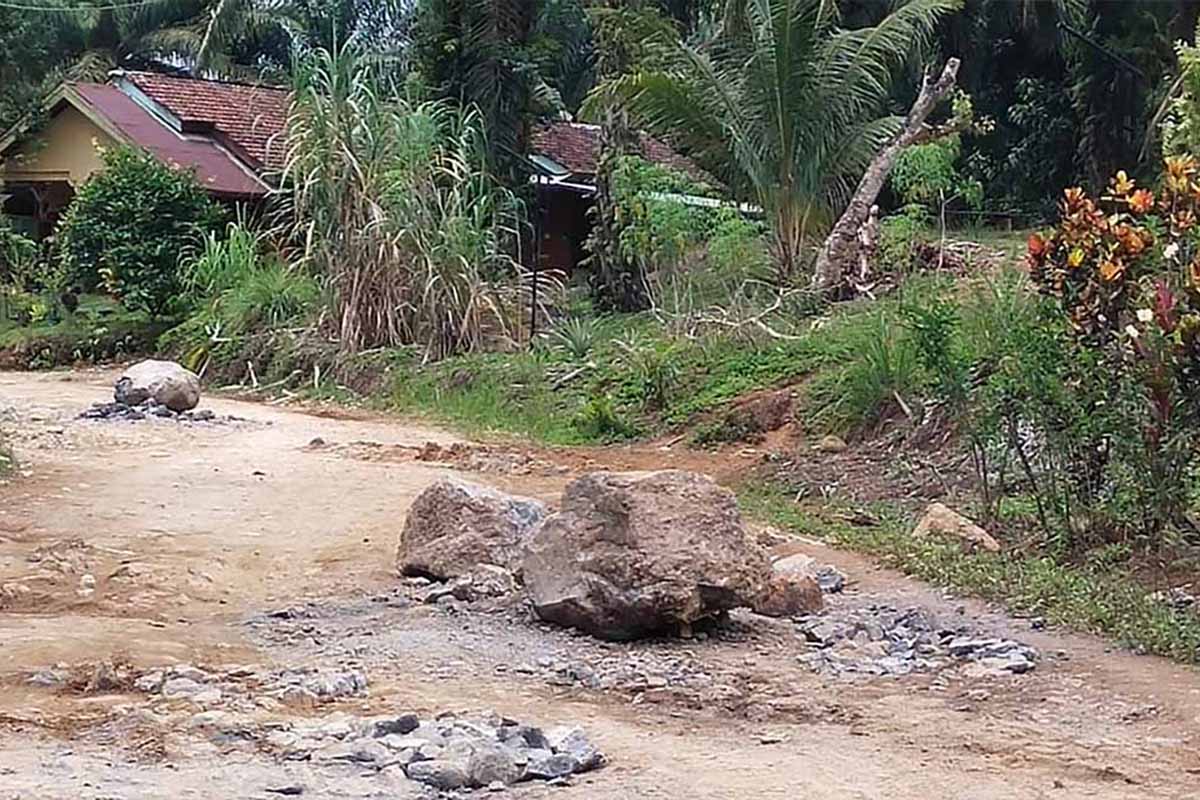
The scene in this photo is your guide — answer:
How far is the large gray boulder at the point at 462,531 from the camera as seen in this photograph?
7102 millimetres

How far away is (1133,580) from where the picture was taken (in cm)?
692

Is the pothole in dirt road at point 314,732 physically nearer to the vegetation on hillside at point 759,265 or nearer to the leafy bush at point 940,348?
the vegetation on hillside at point 759,265

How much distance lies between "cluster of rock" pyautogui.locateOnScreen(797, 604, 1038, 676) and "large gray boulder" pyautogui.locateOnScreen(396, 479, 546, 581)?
139cm

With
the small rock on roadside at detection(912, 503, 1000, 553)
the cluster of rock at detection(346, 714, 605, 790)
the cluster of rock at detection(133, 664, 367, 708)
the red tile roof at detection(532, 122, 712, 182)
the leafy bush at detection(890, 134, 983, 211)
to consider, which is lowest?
the cluster of rock at detection(133, 664, 367, 708)

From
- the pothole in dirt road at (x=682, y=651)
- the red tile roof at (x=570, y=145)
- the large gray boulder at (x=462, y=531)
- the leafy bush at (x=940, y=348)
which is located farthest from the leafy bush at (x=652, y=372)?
the red tile roof at (x=570, y=145)

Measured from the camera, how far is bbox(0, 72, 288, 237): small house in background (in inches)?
1006

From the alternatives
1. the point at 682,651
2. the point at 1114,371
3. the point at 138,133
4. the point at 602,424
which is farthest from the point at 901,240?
the point at 138,133

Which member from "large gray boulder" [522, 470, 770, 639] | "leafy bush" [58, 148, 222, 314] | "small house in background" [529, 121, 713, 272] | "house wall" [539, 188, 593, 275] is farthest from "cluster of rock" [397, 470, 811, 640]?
"house wall" [539, 188, 593, 275]

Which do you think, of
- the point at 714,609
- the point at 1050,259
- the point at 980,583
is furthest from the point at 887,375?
the point at 714,609

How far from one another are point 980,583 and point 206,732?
3.56m

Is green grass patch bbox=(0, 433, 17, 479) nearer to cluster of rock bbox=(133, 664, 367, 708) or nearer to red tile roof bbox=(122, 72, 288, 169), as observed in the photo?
cluster of rock bbox=(133, 664, 367, 708)

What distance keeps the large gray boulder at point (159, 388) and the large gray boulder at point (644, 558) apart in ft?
27.6

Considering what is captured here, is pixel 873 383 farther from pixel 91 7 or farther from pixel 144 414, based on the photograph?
pixel 91 7

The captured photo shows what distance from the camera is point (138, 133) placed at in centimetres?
2555
